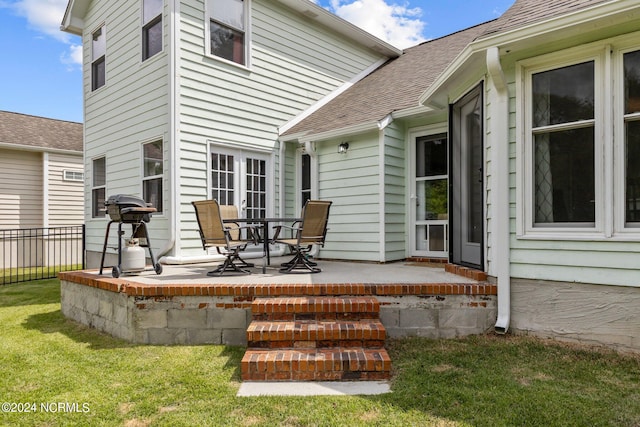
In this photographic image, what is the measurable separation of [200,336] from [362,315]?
1.61m

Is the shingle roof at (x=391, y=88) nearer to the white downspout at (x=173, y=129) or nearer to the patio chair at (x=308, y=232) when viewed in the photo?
the patio chair at (x=308, y=232)

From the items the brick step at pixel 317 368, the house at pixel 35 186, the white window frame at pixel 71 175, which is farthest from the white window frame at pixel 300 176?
the white window frame at pixel 71 175

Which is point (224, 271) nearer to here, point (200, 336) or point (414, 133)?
point (200, 336)

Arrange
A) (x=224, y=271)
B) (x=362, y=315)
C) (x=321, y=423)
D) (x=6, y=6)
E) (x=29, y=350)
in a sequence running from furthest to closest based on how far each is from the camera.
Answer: (x=6, y=6), (x=224, y=271), (x=29, y=350), (x=362, y=315), (x=321, y=423)

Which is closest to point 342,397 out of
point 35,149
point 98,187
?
point 98,187

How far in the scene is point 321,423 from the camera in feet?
7.77

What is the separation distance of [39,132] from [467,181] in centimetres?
1343

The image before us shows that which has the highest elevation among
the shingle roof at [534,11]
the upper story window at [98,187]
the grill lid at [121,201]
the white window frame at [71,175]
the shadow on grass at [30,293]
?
the shingle roof at [534,11]

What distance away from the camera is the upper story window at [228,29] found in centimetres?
654

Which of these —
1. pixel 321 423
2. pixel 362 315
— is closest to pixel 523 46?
pixel 362 315

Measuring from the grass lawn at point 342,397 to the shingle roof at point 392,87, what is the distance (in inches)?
134

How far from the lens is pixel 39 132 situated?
1265cm

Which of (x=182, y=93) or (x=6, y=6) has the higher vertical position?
(x=6, y=6)

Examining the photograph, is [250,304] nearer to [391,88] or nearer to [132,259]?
[132,259]
